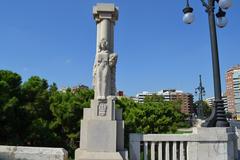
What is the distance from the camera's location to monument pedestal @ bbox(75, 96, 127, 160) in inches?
332

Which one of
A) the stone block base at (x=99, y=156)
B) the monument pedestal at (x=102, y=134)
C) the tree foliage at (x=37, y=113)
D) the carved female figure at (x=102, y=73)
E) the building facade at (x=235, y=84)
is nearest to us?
the stone block base at (x=99, y=156)

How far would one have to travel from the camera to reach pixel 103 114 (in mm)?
8695

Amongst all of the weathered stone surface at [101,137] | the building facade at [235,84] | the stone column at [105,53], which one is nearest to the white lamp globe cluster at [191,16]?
the stone column at [105,53]

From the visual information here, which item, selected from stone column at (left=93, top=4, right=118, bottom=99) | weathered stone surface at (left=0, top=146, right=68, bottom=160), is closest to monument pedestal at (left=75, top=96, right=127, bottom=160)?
stone column at (left=93, top=4, right=118, bottom=99)

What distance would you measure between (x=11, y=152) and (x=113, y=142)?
2525 millimetres

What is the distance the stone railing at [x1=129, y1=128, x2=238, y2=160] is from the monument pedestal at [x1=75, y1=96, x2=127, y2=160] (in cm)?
49

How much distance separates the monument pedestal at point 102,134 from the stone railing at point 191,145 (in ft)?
1.60

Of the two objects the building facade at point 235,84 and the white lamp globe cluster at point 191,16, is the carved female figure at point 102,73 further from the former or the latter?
the building facade at point 235,84

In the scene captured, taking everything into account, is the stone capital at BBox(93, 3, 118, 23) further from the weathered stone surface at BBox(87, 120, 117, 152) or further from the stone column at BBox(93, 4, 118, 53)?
the weathered stone surface at BBox(87, 120, 117, 152)

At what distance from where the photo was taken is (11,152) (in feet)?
26.1

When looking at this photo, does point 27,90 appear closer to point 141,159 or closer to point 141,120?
point 141,120

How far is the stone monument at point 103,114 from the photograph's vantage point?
852 cm

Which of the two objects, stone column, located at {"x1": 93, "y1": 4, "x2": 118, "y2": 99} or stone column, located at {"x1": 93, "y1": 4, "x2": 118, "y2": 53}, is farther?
stone column, located at {"x1": 93, "y1": 4, "x2": 118, "y2": 53}

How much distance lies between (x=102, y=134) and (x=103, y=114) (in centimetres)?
52
